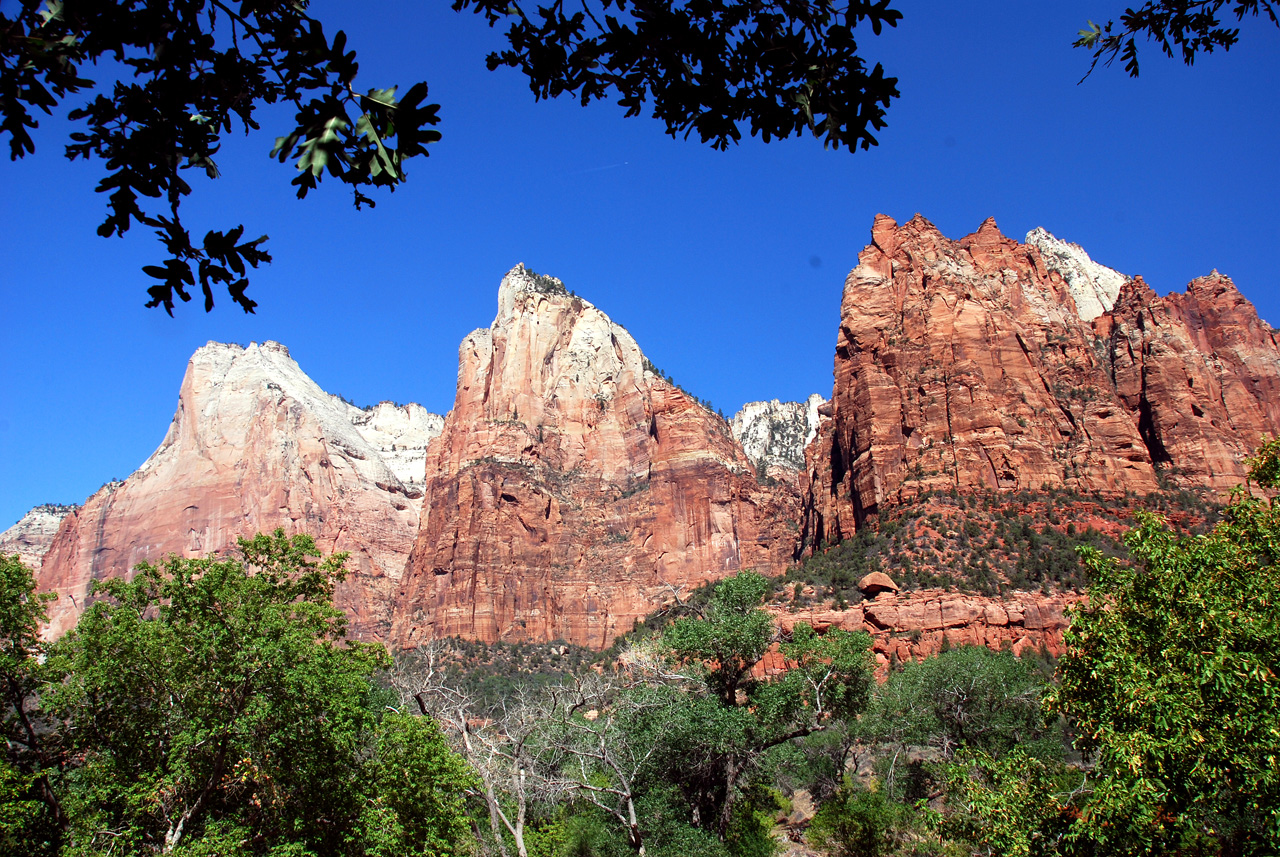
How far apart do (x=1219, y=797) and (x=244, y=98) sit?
51.6ft

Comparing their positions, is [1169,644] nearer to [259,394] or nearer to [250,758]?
[250,758]

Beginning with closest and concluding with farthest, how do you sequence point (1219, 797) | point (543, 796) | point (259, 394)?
1. point (1219, 797)
2. point (543, 796)
3. point (259, 394)

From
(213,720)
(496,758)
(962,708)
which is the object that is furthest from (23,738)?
(962,708)

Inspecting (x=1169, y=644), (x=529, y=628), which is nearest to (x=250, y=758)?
(x=1169, y=644)

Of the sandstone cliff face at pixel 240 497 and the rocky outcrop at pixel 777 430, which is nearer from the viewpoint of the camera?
the sandstone cliff face at pixel 240 497

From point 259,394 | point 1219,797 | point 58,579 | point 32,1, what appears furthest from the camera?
point 259,394

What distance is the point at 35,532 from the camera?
491ft

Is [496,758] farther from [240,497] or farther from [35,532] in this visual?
[35,532]

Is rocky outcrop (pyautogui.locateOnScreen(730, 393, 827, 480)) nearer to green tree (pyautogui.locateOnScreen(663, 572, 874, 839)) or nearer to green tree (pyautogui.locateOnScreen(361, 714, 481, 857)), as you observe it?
green tree (pyautogui.locateOnScreen(663, 572, 874, 839))

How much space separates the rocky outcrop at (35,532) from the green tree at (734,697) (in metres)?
152

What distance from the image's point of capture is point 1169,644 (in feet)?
43.8

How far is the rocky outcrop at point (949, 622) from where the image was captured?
49406 mm

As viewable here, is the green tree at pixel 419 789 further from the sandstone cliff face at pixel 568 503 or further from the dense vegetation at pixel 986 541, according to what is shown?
the sandstone cliff face at pixel 568 503

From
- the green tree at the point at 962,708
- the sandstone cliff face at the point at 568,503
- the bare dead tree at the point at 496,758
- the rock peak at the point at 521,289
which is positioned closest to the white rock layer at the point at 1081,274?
the sandstone cliff face at the point at 568,503
